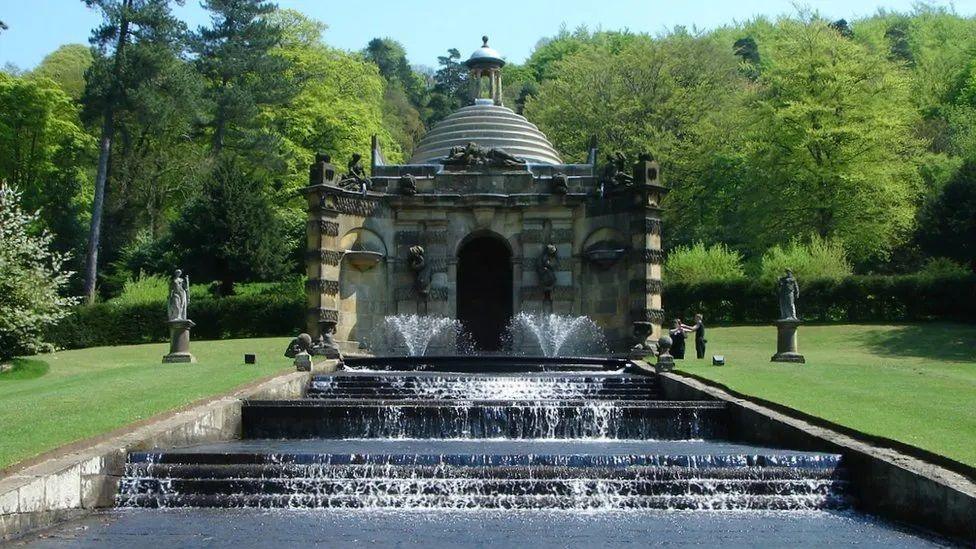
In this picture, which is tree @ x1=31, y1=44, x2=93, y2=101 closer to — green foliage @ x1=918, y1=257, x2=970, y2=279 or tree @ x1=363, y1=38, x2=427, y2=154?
tree @ x1=363, y1=38, x2=427, y2=154

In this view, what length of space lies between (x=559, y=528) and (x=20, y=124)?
56444mm

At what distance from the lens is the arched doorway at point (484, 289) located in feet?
113

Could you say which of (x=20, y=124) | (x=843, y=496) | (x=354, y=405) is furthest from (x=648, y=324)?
(x=20, y=124)

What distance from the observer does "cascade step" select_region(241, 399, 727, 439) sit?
18.2 metres

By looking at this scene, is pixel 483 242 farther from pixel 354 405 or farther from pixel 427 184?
pixel 354 405

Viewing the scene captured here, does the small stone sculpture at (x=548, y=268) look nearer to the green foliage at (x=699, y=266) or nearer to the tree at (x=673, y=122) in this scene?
the green foliage at (x=699, y=266)

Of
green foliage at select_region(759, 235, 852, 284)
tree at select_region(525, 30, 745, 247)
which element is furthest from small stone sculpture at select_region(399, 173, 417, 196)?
tree at select_region(525, 30, 745, 247)

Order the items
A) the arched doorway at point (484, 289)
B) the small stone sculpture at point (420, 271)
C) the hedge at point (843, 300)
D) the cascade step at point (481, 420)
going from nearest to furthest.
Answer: the cascade step at point (481, 420), the small stone sculpture at point (420, 271), the arched doorway at point (484, 289), the hedge at point (843, 300)

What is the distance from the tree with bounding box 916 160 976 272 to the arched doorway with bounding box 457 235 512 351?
812 inches

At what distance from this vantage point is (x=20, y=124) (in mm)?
58906

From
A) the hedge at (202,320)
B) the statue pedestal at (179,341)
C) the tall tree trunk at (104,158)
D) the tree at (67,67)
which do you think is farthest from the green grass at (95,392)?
the tree at (67,67)

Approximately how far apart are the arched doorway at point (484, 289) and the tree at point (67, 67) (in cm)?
4552

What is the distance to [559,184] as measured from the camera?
32.8 m

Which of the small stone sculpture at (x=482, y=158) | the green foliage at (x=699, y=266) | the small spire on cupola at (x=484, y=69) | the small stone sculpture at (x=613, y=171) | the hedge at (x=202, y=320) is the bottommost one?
the hedge at (x=202, y=320)
